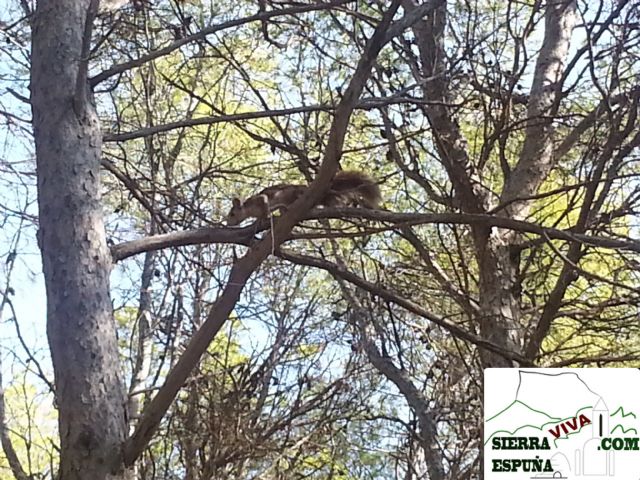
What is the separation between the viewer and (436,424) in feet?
14.2

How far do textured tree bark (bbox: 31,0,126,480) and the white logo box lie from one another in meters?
1.13

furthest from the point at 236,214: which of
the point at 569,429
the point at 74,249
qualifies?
the point at 569,429

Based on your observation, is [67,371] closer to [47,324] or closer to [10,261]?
[47,324]

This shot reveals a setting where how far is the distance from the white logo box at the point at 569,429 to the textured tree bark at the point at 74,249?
113 centimetres

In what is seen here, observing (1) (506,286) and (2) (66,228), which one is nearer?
(2) (66,228)

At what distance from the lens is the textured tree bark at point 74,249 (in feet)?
7.72

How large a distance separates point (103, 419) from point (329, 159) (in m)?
0.97

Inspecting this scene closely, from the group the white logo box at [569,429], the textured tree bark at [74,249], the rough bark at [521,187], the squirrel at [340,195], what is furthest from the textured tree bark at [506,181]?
the textured tree bark at [74,249]

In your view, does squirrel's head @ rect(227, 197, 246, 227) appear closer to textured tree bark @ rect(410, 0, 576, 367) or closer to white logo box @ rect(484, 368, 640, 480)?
textured tree bark @ rect(410, 0, 576, 367)

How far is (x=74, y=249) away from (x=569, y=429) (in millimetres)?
1578

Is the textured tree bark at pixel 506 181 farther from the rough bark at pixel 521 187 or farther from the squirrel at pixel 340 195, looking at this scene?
the squirrel at pixel 340 195

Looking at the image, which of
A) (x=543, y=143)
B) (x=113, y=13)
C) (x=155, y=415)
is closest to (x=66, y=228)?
(x=155, y=415)

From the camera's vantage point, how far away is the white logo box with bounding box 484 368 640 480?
255 cm

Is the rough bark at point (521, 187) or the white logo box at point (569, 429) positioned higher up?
the rough bark at point (521, 187)
